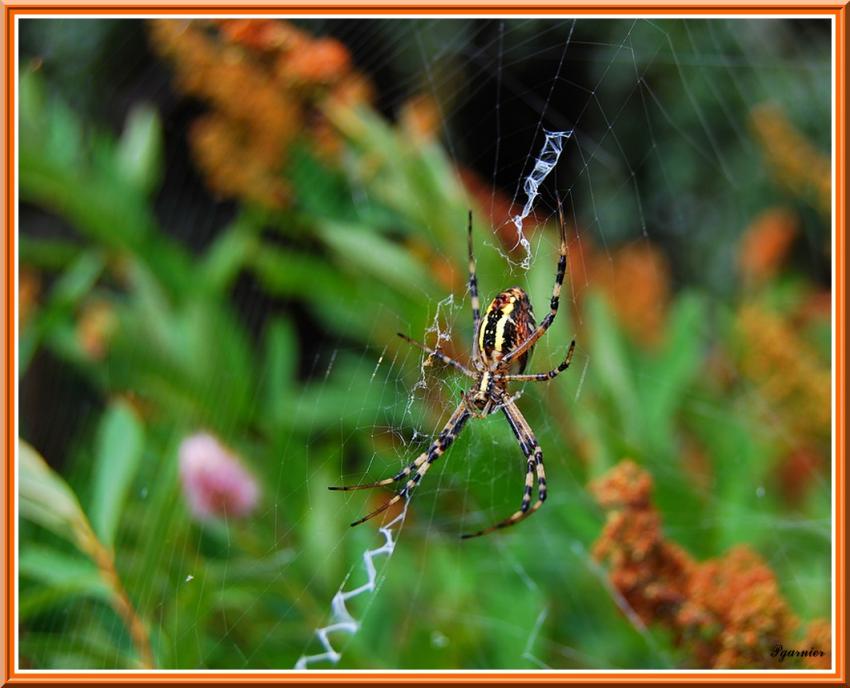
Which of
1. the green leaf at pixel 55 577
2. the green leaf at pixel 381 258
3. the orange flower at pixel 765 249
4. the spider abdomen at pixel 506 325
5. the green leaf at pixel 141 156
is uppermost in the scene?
the green leaf at pixel 141 156

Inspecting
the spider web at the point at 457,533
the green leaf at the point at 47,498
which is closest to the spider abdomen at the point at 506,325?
the spider web at the point at 457,533

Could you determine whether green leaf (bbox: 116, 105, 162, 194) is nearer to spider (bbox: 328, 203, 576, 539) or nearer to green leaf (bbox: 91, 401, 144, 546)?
green leaf (bbox: 91, 401, 144, 546)

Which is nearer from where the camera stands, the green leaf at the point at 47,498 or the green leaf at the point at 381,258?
the green leaf at the point at 47,498

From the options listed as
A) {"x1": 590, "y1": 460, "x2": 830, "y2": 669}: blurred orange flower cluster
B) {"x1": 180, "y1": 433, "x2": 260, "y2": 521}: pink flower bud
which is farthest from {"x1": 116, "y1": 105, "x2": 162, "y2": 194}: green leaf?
{"x1": 590, "y1": 460, "x2": 830, "y2": 669}: blurred orange flower cluster

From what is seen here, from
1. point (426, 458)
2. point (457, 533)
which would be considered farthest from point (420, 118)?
point (457, 533)

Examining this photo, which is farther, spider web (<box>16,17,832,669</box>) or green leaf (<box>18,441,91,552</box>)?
spider web (<box>16,17,832,669</box>)

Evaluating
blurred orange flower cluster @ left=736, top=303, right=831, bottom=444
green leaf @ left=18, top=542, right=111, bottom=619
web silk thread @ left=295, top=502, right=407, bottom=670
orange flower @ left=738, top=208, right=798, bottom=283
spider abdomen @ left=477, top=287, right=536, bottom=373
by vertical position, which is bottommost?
web silk thread @ left=295, top=502, right=407, bottom=670

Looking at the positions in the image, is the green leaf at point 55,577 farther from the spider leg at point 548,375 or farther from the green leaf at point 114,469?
the spider leg at point 548,375
